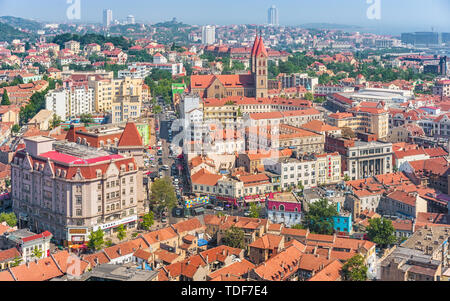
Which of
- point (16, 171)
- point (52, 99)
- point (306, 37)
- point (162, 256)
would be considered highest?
point (306, 37)

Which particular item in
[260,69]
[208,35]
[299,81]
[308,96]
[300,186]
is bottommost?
[300,186]

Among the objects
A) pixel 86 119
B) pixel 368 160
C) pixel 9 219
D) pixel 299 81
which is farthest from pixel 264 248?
pixel 299 81

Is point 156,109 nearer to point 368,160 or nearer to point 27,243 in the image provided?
point 368,160

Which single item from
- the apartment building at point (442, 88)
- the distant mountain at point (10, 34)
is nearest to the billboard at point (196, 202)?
the apartment building at point (442, 88)

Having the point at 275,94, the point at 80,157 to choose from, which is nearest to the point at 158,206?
the point at 80,157

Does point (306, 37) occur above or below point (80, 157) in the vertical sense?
above

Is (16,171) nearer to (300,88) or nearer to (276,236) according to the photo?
(276,236)
